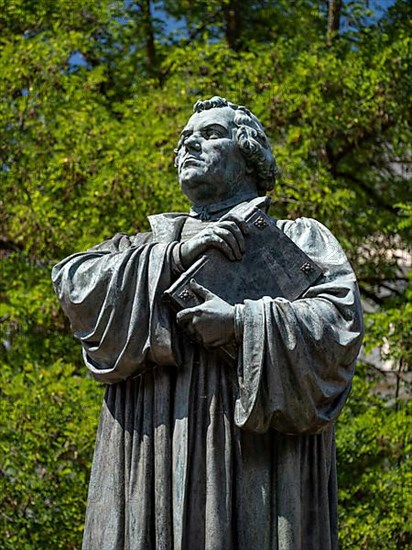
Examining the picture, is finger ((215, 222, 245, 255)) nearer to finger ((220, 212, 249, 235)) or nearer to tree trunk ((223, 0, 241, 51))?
finger ((220, 212, 249, 235))

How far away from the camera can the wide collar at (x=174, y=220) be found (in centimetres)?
632

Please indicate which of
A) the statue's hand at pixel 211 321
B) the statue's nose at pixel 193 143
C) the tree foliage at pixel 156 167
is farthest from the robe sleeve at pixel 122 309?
the tree foliage at pixel 156 167

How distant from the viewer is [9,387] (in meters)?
15.7

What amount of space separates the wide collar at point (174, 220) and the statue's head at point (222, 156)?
82 mm

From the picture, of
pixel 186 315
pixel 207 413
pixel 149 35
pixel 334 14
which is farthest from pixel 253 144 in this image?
pixel 149 35

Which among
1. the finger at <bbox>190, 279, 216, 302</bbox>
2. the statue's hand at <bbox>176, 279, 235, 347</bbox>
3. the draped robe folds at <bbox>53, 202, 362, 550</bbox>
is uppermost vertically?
the finger at <bbox>190, 279, 216, 302</bbox>

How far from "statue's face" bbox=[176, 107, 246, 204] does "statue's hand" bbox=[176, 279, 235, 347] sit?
0.77 metres

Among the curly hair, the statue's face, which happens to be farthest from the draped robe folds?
the curly hair

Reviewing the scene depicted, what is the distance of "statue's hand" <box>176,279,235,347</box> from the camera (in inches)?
229

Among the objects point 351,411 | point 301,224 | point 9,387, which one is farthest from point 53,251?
point 301,224

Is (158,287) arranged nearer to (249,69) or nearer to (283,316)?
(283,316)

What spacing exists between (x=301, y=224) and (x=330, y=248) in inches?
8.3

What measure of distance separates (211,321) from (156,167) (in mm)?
11222

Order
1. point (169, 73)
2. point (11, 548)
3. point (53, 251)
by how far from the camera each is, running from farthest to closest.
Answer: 1. point (169, 73)
2. point (53, 251)
3. point (11, 548)
